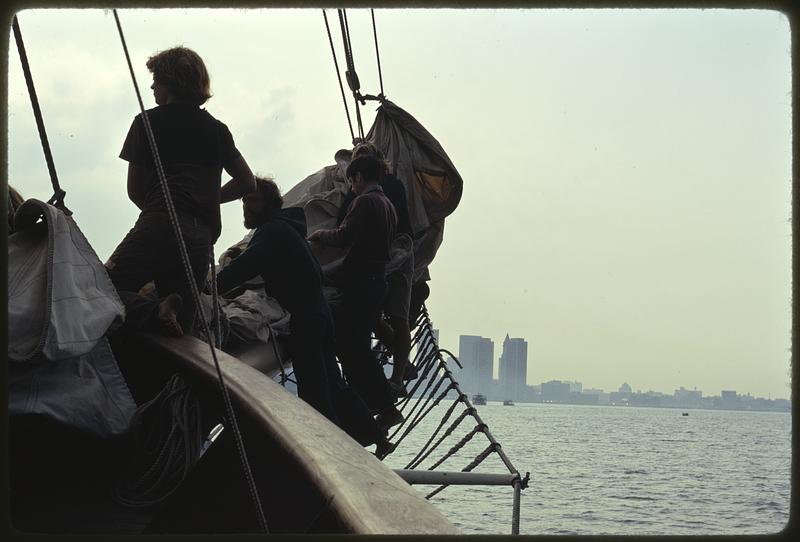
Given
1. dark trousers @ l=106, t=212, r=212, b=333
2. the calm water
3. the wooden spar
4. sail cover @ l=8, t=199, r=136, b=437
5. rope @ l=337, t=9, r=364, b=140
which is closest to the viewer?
the wooden spar

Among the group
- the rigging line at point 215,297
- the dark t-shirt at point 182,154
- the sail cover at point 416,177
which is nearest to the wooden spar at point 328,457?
the rigging line at point 215,297

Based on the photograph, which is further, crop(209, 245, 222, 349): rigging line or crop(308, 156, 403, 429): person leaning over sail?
crop(308, 156, 403, 429): person leaning over sail

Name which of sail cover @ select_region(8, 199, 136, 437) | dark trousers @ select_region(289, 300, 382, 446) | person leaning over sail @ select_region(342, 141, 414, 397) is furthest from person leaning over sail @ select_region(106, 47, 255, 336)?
person leaning over sail @ select_region(342, 141, 414, 397)

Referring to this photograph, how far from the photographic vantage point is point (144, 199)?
2.80 m

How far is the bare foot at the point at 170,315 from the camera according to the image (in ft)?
8.36

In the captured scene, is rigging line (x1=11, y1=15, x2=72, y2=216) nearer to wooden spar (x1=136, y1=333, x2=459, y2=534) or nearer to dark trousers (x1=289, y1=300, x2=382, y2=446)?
wooden spar (x1=136, y1=333, x2=459, y2=534)

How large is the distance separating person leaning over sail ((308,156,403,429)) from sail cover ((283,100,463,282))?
1.99m

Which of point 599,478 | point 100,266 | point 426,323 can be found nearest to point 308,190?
point 426,323

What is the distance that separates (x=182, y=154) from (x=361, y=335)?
1.42 meters

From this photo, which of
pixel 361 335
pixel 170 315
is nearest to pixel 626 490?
pixel 361 335

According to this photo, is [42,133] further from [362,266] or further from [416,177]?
[416,177]

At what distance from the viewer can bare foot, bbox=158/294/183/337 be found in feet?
8.36

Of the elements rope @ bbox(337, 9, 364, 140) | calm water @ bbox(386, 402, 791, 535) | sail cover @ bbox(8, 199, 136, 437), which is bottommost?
calm water @ bbox(386, 402, 791, 535)

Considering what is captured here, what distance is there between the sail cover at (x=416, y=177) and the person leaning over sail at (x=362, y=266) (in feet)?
6.54
